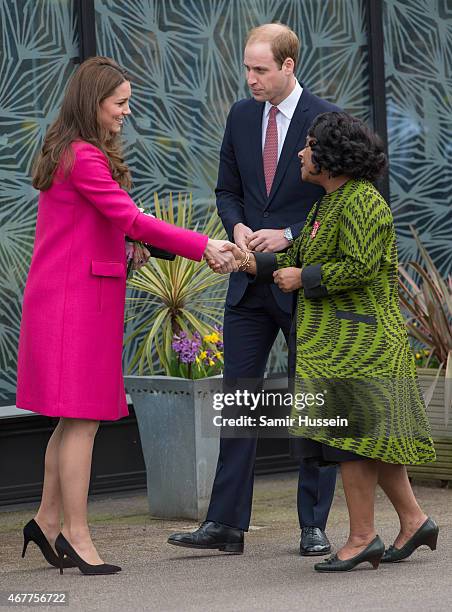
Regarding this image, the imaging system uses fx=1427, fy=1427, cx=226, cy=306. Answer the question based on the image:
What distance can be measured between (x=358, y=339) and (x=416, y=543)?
0.80 meters

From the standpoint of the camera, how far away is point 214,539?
5.68 metres

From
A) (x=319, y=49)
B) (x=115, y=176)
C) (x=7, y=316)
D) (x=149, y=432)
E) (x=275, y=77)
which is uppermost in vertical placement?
(x=319, y=49)

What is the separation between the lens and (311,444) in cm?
520

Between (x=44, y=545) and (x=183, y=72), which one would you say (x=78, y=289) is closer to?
(x=44, y=545)

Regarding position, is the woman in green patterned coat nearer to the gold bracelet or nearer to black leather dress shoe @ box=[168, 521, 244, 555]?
the gold bracelet

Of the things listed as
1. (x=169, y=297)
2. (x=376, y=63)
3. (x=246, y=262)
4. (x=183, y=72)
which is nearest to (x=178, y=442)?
(x=169, y=297)

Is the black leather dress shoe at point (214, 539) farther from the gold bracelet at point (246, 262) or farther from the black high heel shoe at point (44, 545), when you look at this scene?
the gold bracelet at point (246, 262)

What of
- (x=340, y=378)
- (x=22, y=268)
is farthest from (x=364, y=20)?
(x=340, y=378)

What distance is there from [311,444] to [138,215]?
1.06 meters

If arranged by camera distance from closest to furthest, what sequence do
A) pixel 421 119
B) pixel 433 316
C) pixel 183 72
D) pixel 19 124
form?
pixel 19 124 < pixel 433 316 < pixel 183 72 < pixel 421 119

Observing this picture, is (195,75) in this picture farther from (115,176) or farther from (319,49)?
(115,176)

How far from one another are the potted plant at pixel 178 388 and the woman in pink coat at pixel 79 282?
137 cm

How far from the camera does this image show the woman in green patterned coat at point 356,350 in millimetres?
5109

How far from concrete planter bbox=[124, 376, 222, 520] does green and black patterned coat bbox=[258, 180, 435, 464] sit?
149cm
